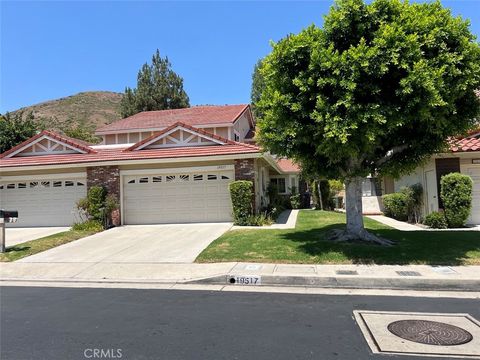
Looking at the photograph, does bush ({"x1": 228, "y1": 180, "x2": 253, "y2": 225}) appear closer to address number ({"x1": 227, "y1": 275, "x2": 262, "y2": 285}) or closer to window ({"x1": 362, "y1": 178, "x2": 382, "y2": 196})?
address number ({"x1": 227, "y1": 275, "x2": 262, "y2": 285})

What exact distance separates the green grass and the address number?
21.7 feet

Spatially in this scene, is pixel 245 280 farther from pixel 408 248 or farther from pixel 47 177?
pixel 47 177

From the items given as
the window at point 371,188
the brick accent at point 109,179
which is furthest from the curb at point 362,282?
the window at point 371,188

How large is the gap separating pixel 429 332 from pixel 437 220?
34.3 ft

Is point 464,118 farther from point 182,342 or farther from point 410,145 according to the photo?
point 182,342

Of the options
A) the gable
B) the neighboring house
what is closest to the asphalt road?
the neighboring house

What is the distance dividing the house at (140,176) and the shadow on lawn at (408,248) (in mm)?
4961

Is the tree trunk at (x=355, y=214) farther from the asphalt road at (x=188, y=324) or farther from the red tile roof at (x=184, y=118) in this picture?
the red tile roof at (x=184, y=118)

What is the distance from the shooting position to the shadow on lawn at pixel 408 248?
9.30 m

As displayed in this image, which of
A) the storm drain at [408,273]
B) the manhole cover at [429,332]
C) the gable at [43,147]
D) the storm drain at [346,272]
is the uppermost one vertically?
the gable at [43,147]

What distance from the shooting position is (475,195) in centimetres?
1517

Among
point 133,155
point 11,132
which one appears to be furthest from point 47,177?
point 11,132

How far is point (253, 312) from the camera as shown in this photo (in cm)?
613

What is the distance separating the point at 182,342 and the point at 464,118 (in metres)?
8.59
